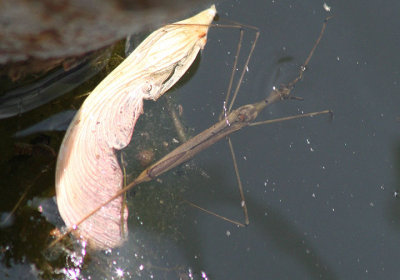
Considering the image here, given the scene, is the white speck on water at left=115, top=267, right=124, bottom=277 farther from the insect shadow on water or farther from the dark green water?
the insect shadow on water

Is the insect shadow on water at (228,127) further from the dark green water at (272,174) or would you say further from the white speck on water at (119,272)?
the white speck on water at (119,272)

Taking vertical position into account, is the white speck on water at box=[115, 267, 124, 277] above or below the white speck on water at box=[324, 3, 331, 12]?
below

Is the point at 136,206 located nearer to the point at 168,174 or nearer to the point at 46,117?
the point at 168,174

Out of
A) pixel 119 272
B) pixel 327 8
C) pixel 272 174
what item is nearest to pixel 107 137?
pixel 119 272

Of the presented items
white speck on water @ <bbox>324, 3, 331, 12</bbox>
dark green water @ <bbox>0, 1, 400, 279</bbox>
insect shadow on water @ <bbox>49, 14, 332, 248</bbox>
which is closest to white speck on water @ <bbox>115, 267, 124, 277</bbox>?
dark green water @ <bbox>0, 1, 400, 279</bbox>

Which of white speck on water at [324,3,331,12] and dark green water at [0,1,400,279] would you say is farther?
white speck on water at [324,3,331,12]

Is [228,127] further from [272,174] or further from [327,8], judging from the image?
[327,8]
